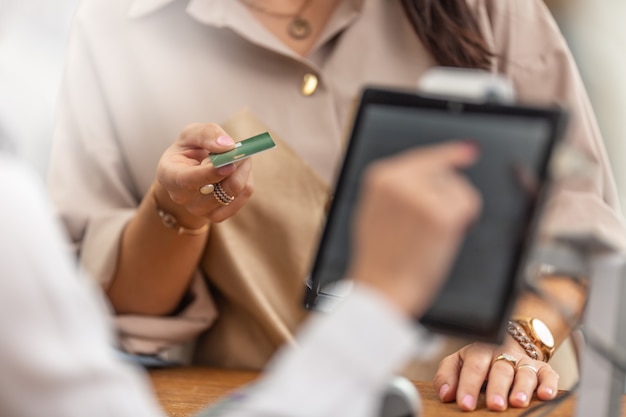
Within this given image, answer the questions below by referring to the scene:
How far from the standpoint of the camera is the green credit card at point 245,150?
28.9 inches

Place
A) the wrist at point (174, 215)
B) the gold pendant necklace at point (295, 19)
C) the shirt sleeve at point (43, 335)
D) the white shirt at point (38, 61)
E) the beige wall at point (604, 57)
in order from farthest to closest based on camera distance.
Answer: the beige wall at point (604, 57), the white shirt at point (38, 61), the gold pendant necklace at point (295, 19), the wrist at point (174, 215), the shirt sleeve at point (43, 335)

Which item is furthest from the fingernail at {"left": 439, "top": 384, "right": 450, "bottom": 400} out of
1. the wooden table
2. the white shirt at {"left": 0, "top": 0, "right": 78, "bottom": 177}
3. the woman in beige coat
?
the white shirt at {"left": 0, "top": 0, "right": 78, "bottom": 177}

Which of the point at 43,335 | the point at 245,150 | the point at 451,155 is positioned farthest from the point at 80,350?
the point at 245,150

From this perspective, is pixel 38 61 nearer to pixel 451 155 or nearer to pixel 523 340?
pixel 523 340

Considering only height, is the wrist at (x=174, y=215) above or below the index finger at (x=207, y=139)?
below

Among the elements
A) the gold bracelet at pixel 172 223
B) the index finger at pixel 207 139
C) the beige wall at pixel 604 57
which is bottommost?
the beige wall at pixel 604 57

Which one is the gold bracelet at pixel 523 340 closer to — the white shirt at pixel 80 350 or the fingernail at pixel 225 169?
the fingernail at pixel 225 169

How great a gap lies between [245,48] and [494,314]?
0.58 m

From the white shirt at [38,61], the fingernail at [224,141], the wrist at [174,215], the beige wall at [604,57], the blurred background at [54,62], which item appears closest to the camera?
the blurred background at [54,62]

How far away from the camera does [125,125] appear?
3.44 feet

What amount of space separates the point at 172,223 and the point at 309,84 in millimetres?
204

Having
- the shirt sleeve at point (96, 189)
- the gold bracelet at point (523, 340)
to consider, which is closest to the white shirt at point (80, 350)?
the gold bracelet at point (523, 340)

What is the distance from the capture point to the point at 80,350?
438 mm

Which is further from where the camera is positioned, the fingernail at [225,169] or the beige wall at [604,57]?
the beige wall at [604,57]
